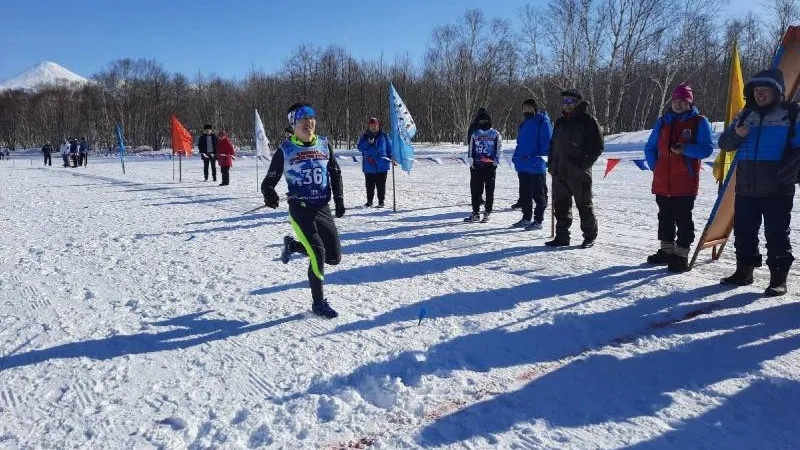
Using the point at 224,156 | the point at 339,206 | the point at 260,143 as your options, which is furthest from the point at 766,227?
the point at 224,156

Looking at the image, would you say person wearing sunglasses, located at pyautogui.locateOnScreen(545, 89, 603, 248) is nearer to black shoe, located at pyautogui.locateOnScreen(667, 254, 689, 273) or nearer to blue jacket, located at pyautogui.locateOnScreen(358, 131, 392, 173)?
black shoe, located at pyautogui.locateOnScreen(667, 254, 689, 273)

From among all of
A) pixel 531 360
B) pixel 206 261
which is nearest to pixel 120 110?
pixel 206 261

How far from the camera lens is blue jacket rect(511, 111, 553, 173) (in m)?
7.92

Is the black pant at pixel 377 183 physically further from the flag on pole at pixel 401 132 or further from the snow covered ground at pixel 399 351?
the snow covered ground at pixel 399 351

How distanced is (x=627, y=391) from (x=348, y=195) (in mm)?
10576

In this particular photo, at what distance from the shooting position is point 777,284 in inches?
180

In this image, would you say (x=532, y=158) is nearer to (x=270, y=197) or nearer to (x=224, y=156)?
(x=270, y=197)

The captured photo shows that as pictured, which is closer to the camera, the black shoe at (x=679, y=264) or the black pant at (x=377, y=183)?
the black shoe at (x=679, y=264)

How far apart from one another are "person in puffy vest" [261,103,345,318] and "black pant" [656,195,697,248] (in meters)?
3.63

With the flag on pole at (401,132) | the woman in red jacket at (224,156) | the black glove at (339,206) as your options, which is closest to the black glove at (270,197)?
the black glove at (339,206)

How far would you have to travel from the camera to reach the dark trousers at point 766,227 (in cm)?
448

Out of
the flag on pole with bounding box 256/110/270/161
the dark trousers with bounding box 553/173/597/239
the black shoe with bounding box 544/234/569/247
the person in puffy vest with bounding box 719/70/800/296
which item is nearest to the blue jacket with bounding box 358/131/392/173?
the dark trousers with bounding box 553/173/597/239

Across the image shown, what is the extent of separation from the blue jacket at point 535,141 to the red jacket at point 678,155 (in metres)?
2.49

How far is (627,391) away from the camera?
10.2ft
